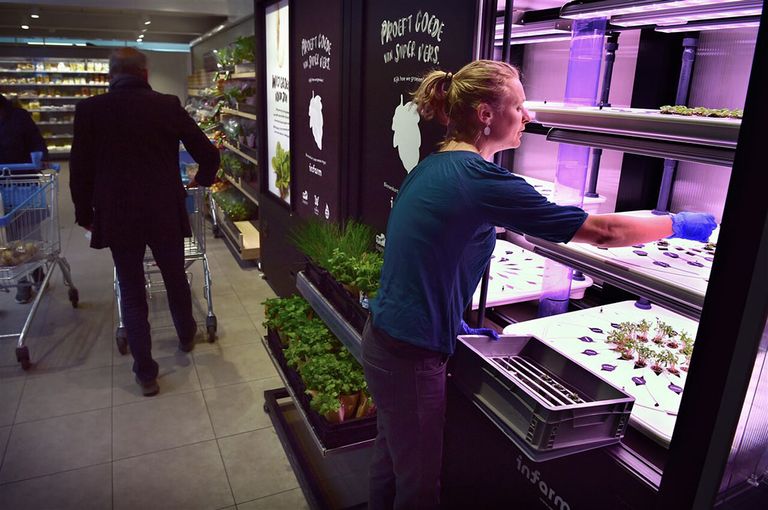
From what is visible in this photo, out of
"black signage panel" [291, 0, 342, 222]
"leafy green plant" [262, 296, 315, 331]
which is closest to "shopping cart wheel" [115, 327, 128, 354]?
"leafy green plant" [262, 296, 315, 331]

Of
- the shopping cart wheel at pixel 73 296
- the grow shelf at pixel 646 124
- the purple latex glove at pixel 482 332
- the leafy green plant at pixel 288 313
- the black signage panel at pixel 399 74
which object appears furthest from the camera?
the shopping cart wheel at pixel 73 296

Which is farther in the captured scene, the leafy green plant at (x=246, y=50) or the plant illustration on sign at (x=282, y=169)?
the leafy green plant at (x=246, y=50)

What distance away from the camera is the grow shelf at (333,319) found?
2303 millimetres

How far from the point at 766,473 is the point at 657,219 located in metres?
0.65

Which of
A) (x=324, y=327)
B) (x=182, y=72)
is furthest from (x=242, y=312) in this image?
(x=182, y=72)

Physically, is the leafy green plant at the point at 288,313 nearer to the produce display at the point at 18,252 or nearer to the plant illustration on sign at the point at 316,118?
the plant illustration on sign at the point at 316,118

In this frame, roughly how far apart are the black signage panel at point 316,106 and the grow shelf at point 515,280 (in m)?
1.18

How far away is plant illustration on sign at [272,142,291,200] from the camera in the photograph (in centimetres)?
460

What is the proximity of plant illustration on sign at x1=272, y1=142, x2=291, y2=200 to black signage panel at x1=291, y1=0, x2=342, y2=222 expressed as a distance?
0.56 feet

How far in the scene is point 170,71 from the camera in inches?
644

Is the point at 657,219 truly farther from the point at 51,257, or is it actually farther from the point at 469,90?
the point at 51,257

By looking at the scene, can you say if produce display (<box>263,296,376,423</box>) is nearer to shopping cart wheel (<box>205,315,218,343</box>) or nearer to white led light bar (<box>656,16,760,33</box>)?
shopping cart wheel (<box>205,315,218,343</box>)

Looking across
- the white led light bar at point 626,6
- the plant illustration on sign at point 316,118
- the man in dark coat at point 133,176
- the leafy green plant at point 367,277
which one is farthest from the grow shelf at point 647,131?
the man in dark coat at point 133,176

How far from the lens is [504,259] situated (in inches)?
111
